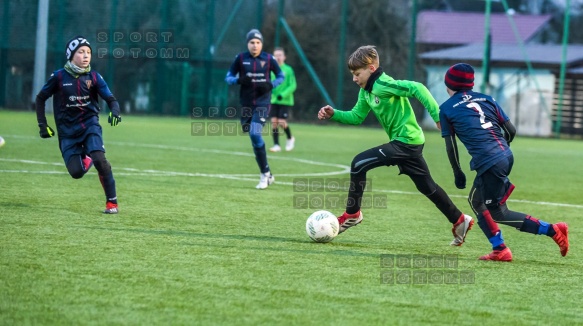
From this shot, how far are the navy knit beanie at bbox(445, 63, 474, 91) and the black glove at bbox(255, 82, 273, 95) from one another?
5852 millimetres

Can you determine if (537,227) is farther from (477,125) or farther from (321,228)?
(321,228)

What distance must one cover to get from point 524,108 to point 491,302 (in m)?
30.8

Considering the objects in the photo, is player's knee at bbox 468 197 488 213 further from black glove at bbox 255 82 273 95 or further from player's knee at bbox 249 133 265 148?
black glove at bbox 255 82 273 95

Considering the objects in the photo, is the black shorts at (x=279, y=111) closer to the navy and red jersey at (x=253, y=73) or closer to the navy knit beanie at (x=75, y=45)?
the navy and red jersey at (x=253, y=73)

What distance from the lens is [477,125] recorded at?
7.12 metres

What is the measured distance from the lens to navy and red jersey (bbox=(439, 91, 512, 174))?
7086mm

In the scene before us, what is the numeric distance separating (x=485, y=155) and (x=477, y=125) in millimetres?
239

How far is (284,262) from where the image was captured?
656 cm

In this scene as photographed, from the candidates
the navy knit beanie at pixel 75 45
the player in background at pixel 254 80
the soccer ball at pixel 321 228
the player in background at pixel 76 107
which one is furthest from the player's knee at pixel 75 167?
the player in background at pixel 254 80

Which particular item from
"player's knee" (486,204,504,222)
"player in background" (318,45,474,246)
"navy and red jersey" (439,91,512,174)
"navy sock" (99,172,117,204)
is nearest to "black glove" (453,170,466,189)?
"navy and red jersey" (439,91,512,174)

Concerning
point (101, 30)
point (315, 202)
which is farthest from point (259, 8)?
point (315, 202)

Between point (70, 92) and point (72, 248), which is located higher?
point (70, 92)

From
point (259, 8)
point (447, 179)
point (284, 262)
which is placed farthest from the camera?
point (259, 8)

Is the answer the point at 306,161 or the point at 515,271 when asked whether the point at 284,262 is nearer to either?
the point at 515,271
